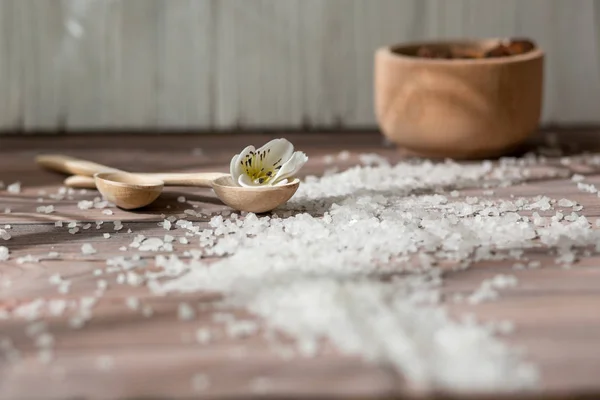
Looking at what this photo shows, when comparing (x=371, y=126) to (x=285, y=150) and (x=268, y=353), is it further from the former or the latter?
(x=268, y=353)

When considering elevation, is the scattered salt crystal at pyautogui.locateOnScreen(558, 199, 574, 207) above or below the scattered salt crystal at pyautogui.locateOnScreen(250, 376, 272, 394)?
above

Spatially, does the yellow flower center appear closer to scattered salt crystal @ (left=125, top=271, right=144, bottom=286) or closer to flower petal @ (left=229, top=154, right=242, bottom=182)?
flower petal @ (left=229, top=154, right=242, bottom=182)

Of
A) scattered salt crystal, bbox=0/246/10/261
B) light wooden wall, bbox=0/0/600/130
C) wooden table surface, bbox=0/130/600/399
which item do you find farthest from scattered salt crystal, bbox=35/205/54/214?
light wooden wall, bbox=0/0/600/130

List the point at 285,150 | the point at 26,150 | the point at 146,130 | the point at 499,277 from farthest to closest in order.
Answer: the point at 146,130 < the point at 26,150 < the point at 285,150 < the point at 499,277

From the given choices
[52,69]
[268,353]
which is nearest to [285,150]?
[268,353]

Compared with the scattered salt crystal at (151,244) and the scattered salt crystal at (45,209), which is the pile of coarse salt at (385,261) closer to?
the scattered salt crystal at (151,244)

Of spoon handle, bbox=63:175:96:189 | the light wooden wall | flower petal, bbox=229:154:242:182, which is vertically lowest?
spoon handle, bbox=63:175:96:189

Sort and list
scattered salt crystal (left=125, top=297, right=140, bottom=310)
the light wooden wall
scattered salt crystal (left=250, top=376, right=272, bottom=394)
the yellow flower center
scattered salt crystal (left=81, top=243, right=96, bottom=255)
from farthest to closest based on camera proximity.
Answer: the light wooden wall, the yellow flower center, scattered salt crystal (left=81, top=243, right=96, bottom=255), scattered salt crystal (left=125, top=297, right=140, bottom=310), scattered salt crystal (left=250, top=376, right=272, bottom=394)

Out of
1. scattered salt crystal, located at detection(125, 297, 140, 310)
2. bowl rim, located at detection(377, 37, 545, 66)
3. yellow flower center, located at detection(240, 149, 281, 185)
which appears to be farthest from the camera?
bowl rim, located at detection(377, 37, 545, 66)
